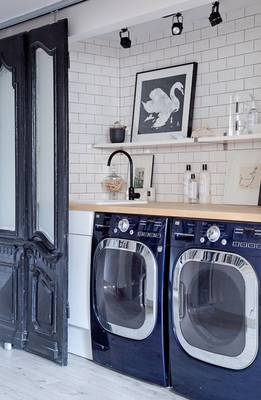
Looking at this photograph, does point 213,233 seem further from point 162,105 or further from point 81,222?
point 162,105

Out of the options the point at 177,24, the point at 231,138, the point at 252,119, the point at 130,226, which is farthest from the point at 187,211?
the point at 177,24

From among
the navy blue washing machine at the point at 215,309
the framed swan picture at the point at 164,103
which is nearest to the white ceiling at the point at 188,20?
the framed swan picture at the point at 164,103

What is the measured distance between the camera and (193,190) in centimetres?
414

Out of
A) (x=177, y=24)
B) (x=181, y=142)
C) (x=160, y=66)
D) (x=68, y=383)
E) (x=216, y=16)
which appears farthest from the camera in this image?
(x=160, y=66)

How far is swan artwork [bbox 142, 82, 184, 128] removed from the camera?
14.3 ft

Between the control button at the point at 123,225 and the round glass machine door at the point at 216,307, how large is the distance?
1.60 ft

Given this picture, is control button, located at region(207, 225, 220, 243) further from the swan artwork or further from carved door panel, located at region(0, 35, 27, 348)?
the swan artwork

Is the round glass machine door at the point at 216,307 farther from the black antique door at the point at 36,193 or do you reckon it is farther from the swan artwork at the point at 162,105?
the swan artwork at the point at 162,105

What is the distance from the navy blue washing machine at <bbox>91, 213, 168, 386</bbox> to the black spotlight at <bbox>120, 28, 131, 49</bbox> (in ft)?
4.72

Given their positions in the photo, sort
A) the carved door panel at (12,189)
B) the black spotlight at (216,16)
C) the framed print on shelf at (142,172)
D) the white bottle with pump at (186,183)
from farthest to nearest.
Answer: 1. the framed print on shelf at (142,172)
2. the white bottle with pump at (186,183)
3. the carved door panel at (12,189)
4. the black spotlight at (216,16)

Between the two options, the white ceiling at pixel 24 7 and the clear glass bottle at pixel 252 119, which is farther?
the clear glass bottle at pixel 252 119

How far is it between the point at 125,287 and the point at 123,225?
0.39m

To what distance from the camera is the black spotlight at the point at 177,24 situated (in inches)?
151

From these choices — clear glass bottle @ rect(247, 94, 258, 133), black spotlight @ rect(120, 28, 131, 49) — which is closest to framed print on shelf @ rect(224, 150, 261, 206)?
clear glass bottle @ rect(247, 94, 258, 133)
